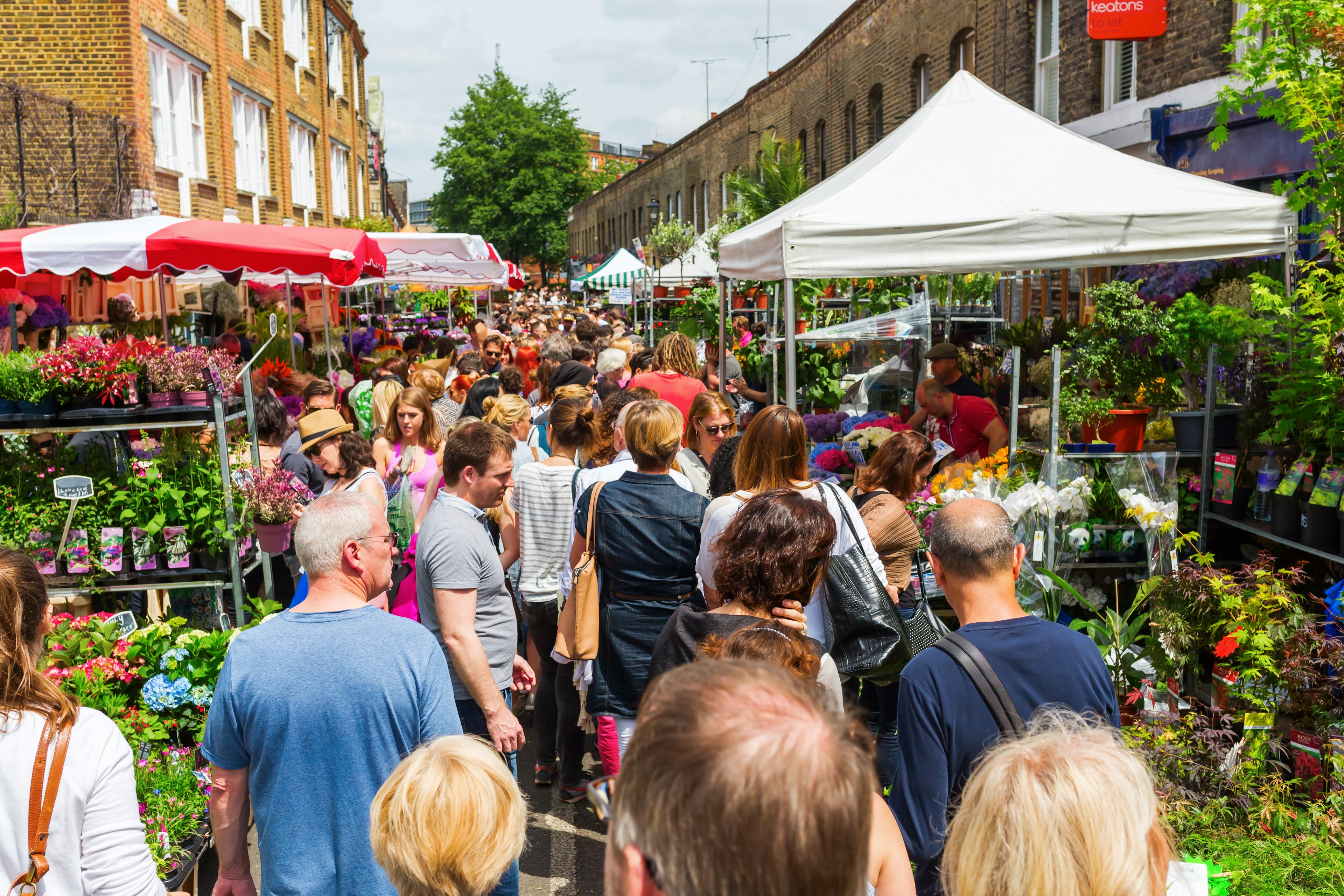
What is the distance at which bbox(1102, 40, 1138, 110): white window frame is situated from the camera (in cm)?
1242

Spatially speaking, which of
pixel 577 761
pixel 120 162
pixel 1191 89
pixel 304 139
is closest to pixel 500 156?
pixel 304 139

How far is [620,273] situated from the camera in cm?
2167

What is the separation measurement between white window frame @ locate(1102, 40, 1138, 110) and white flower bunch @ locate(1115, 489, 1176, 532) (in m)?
8.63

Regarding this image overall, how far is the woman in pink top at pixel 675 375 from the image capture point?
290 inches

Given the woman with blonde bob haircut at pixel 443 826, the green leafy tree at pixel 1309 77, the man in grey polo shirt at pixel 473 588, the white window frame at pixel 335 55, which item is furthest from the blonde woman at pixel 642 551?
the white window frame at pixel 335 55

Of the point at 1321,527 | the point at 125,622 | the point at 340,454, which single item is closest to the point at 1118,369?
the point at 1321,527

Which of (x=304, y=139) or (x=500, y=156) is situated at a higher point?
(x=500, y=156)

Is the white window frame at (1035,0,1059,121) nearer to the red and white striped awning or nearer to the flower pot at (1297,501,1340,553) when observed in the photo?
the red and white striped awning

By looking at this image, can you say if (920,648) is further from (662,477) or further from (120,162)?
(120,162)

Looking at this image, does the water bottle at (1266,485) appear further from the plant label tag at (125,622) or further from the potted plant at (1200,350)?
the plant label tag at (125,622)

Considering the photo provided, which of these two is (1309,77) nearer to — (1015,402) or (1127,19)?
(1015,402)

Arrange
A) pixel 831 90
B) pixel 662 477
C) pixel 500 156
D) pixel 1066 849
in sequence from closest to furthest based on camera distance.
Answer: pixel 1066 849 → pixel 662 477 → pixel 831 90 → pixel 500 156

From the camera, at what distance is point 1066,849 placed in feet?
5.07

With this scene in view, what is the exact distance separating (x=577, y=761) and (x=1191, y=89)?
986 cm
